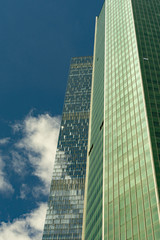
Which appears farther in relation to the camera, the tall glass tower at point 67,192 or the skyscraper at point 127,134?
the tall glass tower at point 67,192

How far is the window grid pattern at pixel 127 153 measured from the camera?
67.9 m

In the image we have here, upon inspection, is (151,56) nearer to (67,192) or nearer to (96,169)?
(96,169)

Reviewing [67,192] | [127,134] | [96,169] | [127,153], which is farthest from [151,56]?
[67,192]

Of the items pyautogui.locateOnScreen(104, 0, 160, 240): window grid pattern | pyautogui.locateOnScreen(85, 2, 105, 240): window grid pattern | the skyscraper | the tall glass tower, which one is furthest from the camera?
the tall glass tower

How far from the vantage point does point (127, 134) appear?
299ft

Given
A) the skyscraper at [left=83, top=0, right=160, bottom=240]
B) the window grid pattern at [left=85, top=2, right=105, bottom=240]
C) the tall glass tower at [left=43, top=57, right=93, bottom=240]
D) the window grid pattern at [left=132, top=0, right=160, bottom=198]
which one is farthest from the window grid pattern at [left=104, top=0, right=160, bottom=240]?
the tall glass tower at [left=43, top=57, right=93, bottom=240]

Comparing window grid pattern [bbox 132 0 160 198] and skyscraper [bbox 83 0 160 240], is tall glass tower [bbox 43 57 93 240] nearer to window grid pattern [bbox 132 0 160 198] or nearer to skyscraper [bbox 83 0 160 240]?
skyscraper [bbox 83 0 160 240]

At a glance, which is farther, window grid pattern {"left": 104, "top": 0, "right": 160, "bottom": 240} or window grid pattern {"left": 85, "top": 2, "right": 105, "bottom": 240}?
window grid pattern {"left": 85, "top": 2, "right": 105, "bottom": 240}

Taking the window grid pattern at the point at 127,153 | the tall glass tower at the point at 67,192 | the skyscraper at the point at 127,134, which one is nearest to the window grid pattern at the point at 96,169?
the skyscraper at the point at 127,134

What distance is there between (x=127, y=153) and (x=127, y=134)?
25.0ft

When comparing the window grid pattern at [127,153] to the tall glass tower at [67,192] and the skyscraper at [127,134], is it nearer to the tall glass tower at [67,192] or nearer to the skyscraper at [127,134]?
the skyscraper at [127,134]

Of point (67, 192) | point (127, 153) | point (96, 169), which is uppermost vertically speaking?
point (67, 192)

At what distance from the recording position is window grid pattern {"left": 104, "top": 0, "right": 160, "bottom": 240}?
2672 inches

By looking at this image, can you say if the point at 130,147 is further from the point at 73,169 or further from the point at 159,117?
the point at 73,169
